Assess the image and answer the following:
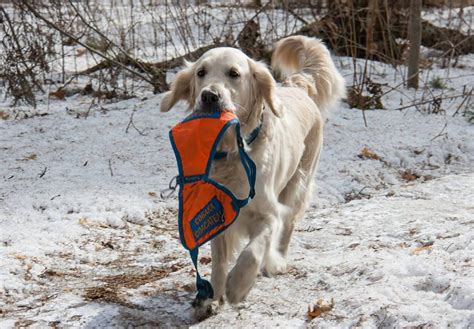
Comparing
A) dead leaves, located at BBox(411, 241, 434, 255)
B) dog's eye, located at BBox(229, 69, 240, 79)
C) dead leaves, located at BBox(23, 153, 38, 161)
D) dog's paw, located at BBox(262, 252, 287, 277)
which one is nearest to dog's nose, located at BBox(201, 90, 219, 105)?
dog's eye, located at BBox(229, 69, 240, 79)

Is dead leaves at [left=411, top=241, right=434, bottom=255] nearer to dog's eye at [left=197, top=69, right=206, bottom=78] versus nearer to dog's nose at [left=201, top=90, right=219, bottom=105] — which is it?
dog's nose at [left=201, top=90, right=219, bottom=105]

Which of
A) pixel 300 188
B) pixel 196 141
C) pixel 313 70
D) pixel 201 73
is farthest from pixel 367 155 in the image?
pixel 196 141

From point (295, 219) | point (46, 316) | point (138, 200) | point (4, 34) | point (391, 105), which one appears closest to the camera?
point (46, 316)

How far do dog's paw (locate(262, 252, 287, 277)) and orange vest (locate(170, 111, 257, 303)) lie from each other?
35cm

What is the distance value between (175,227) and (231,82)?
5.18ft

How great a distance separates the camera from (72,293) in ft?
11.3

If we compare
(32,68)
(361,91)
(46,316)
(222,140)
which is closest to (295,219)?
(222,140)

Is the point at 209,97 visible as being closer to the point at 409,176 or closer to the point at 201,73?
the point at 201,73

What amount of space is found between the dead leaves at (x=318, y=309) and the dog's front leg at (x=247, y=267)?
31 cm

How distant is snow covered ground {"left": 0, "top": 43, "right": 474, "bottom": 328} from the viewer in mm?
3059

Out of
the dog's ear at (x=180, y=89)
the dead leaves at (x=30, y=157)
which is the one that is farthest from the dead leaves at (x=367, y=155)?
the dead leaves at (x=30, y=157)

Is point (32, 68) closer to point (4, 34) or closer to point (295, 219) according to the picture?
point (4, 34)

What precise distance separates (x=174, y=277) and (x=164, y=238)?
0.77 m

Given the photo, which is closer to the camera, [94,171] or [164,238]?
[164,238]
